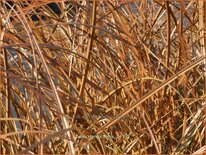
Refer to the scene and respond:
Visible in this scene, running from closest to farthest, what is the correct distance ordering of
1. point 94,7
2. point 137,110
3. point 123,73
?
1. point 94,7
2. point 137,110
3. point 123,73

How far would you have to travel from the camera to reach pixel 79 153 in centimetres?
79

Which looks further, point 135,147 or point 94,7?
point 135,147

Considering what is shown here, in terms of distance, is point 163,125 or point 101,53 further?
point 101,53

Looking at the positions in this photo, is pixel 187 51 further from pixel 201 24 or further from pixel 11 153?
pixel 11 153

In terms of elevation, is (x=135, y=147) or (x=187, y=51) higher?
(x=187, y=51)

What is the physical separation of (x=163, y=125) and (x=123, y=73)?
0.16 meters

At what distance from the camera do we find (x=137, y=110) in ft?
2.94

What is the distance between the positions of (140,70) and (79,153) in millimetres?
229

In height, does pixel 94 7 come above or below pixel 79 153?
above

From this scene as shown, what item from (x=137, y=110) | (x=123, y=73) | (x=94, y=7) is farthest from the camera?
(x=123, y=73)

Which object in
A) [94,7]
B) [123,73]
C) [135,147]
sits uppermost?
[94,7]

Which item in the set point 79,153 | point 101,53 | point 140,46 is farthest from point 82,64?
point 79,153

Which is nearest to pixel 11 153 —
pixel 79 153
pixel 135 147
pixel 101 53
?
pixel 79 153

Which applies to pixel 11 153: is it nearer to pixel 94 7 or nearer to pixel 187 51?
pixel 94 7
